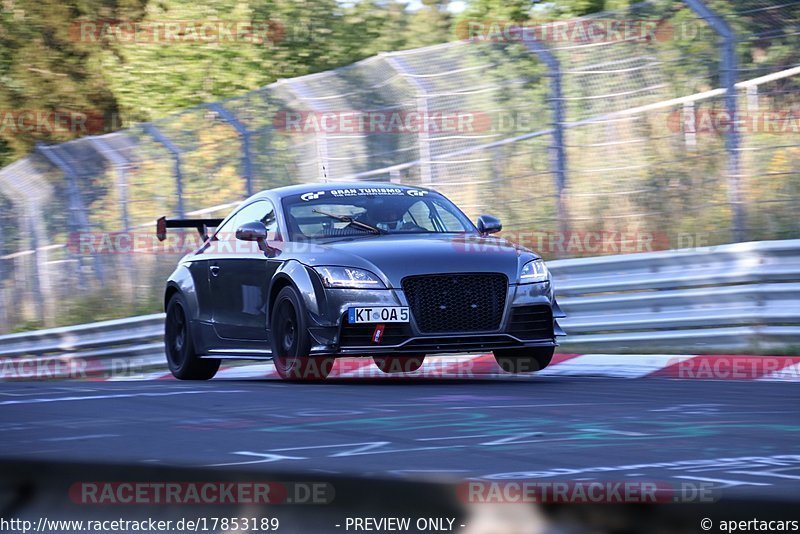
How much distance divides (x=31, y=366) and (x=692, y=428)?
14551 millimetres

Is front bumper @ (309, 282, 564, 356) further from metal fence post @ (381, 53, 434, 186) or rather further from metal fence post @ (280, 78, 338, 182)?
metal fence post @ (280, 78, 338, 182)

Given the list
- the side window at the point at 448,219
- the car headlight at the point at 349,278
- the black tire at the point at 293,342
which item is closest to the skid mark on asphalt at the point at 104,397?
the black tire at the point at 293,342

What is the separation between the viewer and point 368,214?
1039 cm

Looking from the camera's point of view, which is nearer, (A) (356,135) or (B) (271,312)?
(B) (271,312)

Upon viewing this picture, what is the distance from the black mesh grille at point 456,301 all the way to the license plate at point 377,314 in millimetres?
101

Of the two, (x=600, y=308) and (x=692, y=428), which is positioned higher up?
(x=692, y=428)

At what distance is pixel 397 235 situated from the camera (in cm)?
1009

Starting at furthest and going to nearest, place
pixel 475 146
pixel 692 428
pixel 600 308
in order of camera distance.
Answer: pixel 475 146 → pixel 600 308 → pixel 692 428

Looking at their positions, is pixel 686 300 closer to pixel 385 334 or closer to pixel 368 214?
pixel 368 214

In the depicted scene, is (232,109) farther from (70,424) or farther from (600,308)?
(70,424)

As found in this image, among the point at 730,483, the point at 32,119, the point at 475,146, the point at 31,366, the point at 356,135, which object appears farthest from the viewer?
the point at 32,119

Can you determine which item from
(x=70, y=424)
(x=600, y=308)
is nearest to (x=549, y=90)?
(x=600, y=308)

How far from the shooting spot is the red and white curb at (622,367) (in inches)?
388

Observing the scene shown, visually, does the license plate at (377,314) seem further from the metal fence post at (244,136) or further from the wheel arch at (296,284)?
the metal fence post at (244,136)
